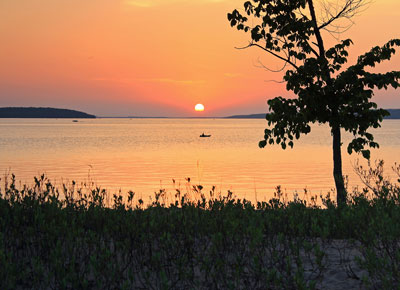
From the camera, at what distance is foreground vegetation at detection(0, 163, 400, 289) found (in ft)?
22.0

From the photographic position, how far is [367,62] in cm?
1308

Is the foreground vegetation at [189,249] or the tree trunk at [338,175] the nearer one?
the foreground vegetation at [189,249]

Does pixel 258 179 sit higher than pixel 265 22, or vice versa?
pixel 265 22

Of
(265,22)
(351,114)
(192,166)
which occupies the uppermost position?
(265,22)

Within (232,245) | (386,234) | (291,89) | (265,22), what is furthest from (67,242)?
(265,22)

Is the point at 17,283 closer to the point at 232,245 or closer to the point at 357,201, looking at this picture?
the point at 232,245

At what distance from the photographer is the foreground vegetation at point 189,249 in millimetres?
6695

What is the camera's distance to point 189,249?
7.71m

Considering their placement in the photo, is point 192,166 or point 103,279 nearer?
point 103,279

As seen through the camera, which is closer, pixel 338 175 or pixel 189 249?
pixel 189 249

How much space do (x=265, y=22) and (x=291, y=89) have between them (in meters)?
2.14

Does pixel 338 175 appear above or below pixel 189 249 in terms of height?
above

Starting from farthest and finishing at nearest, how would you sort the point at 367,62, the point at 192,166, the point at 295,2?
the point at 192,166
the point at 295,2
the point at 367,62

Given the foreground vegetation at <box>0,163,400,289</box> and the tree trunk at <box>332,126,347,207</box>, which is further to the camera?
the tree trunk at <box>332,126,347,207</box>
